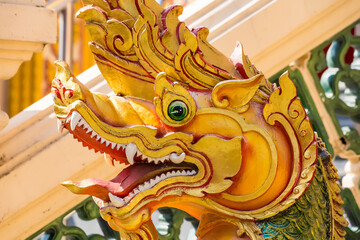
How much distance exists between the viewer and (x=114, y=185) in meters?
1.43

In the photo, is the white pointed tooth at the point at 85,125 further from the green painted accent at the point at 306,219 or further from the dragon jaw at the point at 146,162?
the green painted accent at the point at 306,219

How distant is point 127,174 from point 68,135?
72cm

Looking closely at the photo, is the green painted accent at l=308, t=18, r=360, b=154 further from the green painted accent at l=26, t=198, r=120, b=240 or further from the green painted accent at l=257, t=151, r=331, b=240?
the green painted accent at l=257, t=151, r=331, b=240

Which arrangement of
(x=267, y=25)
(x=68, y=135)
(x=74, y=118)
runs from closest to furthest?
(x=74, y=118), (x=68, y=135), (x=267, y=25)

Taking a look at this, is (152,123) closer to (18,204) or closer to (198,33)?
(198,33)

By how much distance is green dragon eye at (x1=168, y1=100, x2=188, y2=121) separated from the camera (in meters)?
1.42

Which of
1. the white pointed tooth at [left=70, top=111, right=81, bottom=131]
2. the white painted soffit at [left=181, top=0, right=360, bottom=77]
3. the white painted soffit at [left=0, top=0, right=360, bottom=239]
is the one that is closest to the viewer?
the white pointed tooth at [left=70, top=111, right=81, bottom=131]

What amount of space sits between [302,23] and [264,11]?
11cm

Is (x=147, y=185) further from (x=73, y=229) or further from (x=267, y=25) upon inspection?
(x=267, y=25)

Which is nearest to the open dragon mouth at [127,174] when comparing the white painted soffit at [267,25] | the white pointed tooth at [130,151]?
the white pointed tooth at [130,151]

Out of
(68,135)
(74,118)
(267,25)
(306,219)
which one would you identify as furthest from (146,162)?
(267,25)

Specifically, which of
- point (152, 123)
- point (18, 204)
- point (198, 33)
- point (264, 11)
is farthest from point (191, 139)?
point (264, 11)

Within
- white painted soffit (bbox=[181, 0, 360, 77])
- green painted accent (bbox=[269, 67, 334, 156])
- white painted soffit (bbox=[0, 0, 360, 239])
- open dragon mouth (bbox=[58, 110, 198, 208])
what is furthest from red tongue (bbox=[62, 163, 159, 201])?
green painted accent (bbox=[269, 67, 334, 156])

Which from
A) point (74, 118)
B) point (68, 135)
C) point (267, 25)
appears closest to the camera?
point (74, 118)
